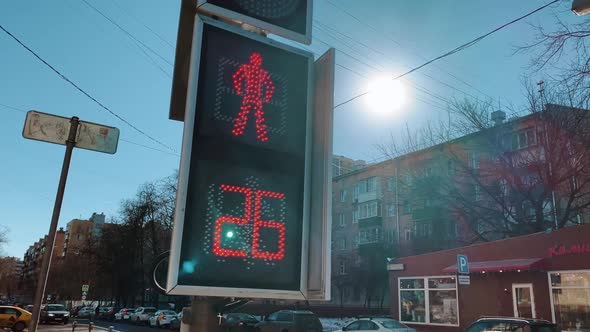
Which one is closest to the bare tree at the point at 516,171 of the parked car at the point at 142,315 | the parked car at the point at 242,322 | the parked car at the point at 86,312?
the parked car at the point at 242,322

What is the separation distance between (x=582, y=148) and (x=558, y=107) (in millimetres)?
3299

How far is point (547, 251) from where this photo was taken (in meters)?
19.2

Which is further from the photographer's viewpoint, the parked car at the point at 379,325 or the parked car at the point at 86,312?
the parked car at the point at 86,312

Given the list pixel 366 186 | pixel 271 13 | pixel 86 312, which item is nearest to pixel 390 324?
pixel 271 13

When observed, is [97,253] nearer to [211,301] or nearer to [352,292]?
[352,292]

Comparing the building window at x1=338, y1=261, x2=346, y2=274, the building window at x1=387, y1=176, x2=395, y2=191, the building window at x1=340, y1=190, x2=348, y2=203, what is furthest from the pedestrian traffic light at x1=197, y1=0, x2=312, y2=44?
the building window at x1=340, y1=190, x2=348, y2=203

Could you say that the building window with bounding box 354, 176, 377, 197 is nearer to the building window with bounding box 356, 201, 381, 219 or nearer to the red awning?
the building window with bounding box 356, 201, 381, 219

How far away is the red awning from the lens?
1906cm

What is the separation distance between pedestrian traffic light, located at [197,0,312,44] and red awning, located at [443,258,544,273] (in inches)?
764

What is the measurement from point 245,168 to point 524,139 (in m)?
30.8

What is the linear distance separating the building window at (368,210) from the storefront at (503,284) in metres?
22.3

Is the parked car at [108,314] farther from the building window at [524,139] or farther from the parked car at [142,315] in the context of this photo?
the building window at [524,139]

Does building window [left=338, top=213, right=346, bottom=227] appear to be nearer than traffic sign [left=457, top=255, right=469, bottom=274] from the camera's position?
No

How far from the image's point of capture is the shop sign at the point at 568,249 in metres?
17.8
